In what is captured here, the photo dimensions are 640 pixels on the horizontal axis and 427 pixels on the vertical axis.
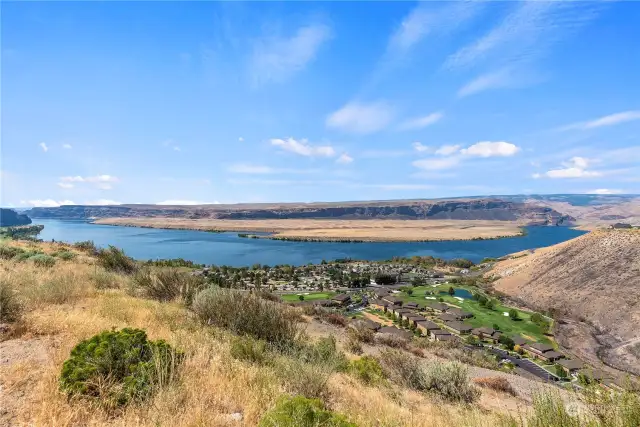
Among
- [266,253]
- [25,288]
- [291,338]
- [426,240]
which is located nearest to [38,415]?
[291,338]

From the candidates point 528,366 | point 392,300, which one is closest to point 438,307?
point 392,300

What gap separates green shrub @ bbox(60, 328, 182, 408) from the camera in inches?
163

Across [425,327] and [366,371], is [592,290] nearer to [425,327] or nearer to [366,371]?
[425,327]

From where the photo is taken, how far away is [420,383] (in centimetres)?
875

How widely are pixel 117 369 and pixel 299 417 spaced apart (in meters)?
2.78

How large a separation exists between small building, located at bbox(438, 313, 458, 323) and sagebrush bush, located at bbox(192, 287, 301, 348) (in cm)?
3873

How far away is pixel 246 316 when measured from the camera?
29.6 feet

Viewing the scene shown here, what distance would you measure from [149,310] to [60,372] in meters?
4.36

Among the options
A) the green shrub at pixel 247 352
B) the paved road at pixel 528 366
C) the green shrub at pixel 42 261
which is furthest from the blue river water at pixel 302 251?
the green shrub at pixel 247 352

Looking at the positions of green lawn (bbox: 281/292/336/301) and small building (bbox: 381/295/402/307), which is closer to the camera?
small building (bbox: 381/295/402/307)

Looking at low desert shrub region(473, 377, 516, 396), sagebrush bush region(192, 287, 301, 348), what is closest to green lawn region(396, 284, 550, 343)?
low desert shrub region(473, 377, 516, 396)

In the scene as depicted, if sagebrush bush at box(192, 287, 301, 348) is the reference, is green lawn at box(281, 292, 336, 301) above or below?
below

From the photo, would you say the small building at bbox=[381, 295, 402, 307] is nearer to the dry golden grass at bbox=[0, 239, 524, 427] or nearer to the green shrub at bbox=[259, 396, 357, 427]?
the dry golden grass at bbox=[0, 239, 524, 427]

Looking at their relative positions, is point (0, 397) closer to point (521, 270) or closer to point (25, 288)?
point (25, 288)
